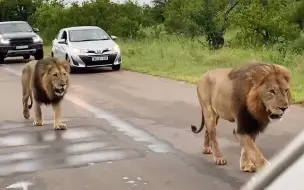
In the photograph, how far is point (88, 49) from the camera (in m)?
18.5

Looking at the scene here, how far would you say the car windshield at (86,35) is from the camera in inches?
768

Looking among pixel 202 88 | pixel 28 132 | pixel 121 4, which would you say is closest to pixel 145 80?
pixel 28 132

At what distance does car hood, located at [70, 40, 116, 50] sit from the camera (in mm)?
18656

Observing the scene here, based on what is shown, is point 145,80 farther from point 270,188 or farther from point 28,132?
point 270,188

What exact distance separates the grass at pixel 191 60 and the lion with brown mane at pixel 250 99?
631 centimetres

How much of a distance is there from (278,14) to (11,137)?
15.3m

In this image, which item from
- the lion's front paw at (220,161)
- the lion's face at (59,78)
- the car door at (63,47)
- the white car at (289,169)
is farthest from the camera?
the car door at (63,47)

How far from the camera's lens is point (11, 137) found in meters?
8.20

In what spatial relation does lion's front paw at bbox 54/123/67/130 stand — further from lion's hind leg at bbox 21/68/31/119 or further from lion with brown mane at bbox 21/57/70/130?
lion's hind leg at bbox 21/68/31/119

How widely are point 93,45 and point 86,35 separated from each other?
3.45ft

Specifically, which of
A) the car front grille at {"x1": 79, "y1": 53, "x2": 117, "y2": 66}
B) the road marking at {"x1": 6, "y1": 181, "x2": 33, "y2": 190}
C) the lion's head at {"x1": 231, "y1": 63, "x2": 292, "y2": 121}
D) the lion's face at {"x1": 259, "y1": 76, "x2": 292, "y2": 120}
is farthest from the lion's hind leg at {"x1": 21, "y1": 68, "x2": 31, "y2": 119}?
the car front grille at {"x1": 79, "y1": 53, "x2": 117, "y2": 66}

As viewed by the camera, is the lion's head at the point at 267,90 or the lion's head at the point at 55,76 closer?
the lion's head at the point at 267,90

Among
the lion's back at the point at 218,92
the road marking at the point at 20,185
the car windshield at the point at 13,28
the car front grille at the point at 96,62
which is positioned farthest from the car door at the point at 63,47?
the road marking at the point at 20,185

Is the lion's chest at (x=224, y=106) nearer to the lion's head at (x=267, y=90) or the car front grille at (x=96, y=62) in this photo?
the lion's head at (x=267, y=90)
